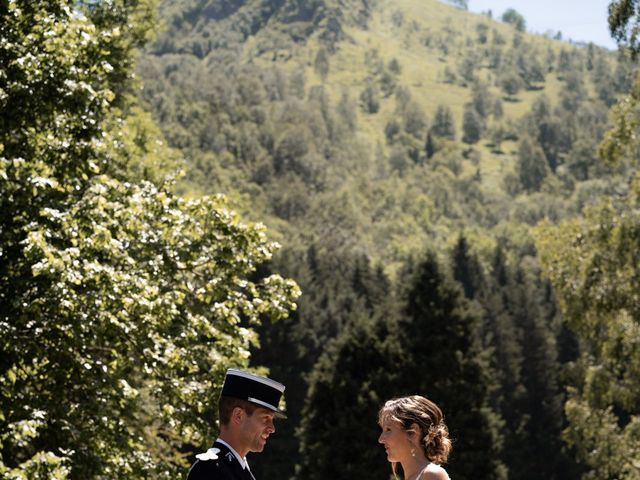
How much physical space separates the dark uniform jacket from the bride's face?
3.55 feet

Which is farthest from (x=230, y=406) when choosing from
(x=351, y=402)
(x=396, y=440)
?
(x=351, y=402)

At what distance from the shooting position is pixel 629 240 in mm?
23156

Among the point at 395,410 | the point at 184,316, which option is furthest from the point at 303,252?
the point at 395,410

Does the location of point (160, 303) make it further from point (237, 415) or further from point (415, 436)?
point (237, 415)

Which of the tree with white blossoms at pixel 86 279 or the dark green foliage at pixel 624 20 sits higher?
the dark green foliage at pixel 624 20

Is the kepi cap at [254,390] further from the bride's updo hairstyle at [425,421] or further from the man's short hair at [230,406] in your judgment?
the bride's updo hairstyle at [425,421]

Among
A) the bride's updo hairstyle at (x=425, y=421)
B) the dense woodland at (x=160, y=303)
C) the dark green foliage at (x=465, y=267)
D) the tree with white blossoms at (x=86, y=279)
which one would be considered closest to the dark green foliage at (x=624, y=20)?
the dense woodland at (x=160, y=303)

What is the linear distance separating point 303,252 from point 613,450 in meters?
87.5

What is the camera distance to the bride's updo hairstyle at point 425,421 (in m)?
6.53

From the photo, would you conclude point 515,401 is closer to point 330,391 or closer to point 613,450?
point 330,391

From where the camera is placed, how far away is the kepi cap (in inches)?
236

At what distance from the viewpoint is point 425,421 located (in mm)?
6520

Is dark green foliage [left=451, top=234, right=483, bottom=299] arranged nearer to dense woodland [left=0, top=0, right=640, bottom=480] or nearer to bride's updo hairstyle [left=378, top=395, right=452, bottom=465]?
dense woodland [left=0, top=0, right=640, bottom=480]

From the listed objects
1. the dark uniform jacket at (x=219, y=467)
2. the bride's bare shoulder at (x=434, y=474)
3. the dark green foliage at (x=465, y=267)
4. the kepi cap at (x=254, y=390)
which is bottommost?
the dark uniform jacket at (x=219, y=467)
